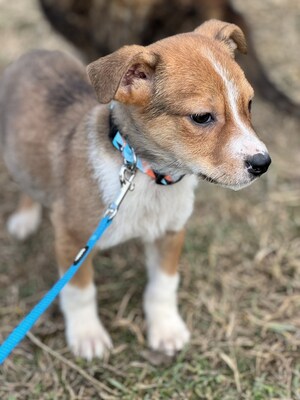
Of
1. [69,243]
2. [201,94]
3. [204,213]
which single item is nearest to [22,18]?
[204,213]

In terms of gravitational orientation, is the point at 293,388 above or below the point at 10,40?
below

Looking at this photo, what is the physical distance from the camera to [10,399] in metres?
3.82

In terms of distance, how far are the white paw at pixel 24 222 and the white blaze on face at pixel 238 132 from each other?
2.66 metres

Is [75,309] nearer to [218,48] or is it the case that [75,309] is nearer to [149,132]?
[149,132]

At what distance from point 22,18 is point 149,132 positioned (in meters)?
5.64

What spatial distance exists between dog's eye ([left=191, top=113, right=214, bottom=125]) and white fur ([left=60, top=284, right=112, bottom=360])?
1.60 meters

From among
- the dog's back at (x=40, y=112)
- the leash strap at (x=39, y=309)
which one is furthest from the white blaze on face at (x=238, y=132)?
the dog's back at (x=40, y=112)

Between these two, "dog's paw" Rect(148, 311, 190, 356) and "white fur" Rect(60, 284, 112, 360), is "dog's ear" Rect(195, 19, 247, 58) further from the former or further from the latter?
"dog's paw" Rect(148, 311, 190, 356)

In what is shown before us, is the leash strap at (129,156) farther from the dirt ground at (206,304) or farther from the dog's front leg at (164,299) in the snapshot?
the dirt ground at (206,304)

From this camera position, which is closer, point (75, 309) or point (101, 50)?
point (75, 309)

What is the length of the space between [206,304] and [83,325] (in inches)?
41.1

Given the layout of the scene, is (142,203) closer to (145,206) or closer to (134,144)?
(145,206)

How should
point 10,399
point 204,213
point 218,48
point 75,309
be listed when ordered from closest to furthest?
point 218,48 < point 10,399 < point 75,309 < point 204,213

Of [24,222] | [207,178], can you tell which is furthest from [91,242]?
[24,222]
